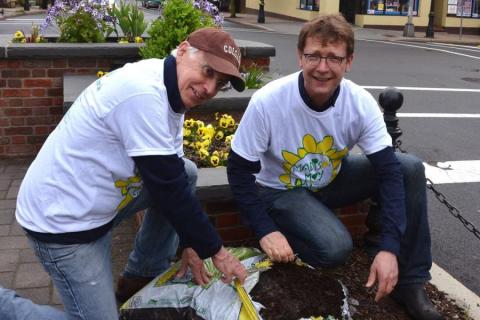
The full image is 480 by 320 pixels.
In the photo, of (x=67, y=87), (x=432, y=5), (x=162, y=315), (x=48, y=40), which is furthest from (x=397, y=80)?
(x=432, y=5)

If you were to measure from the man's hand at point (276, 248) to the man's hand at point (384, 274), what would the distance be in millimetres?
361

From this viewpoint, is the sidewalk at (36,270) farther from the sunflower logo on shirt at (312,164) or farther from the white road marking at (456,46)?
the white road marking at (456,46)

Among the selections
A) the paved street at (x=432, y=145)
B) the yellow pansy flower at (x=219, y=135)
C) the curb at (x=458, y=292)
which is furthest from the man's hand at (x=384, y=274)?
the yellow pansy flower at (x=219, y=135)

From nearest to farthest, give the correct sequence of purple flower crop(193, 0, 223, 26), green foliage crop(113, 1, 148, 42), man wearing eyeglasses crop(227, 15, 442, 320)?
man wearing eyeglasses crop(227, 15, 442, 320) < purple flower crop(193, 0, 223, 26) < green foliage crop(113, 1, 148, 42)

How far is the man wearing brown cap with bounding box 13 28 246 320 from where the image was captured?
84.2 inches

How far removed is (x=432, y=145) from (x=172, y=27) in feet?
11.8

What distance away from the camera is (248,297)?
2.52m

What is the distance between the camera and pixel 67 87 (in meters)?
5.21

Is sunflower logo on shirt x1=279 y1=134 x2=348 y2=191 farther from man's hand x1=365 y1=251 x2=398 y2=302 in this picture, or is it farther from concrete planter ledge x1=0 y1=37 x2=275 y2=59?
concrete planter ledge x1=0 y1=37 x2=275 y2=59

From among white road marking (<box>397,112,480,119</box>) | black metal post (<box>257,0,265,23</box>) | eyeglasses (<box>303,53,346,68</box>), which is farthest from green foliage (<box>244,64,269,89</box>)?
black metal post (<box>257,0,265,23</box>)

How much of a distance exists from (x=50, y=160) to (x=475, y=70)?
1396 cm

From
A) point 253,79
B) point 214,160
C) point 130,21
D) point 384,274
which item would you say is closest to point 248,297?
point 384,274

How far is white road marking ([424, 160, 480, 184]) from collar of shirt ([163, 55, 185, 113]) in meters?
4.17

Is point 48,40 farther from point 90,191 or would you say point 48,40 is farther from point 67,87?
point 90,191
